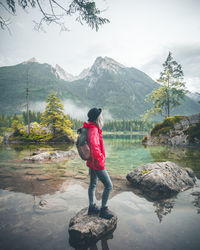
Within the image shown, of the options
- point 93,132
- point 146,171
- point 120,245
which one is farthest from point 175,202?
point 93,132

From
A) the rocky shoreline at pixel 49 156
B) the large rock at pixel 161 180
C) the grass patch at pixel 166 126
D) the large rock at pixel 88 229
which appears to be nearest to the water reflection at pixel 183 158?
the large rock at pixel 161 180

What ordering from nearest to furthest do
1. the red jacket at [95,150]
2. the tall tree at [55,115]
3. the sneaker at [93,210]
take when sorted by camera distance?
1. the red jacket at [95,150]
2. the sneaker at [93,210]
3. the tall tree at [55,115]

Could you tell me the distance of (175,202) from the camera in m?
5.18

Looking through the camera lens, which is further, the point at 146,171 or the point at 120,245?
the point at 146,171

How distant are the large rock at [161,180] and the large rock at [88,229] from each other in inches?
106

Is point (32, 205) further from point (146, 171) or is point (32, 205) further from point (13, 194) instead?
point (146, 171)

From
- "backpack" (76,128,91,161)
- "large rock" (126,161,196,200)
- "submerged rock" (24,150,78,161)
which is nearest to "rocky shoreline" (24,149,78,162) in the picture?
"submerged rock" (24,150,78,161)

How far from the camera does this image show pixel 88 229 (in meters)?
3.45

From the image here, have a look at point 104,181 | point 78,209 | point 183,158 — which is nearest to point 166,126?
point 183,158

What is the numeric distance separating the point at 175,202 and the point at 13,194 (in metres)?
6.59

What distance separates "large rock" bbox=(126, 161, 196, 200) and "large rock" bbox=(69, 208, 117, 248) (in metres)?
2.70

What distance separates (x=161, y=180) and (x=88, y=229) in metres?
4.03

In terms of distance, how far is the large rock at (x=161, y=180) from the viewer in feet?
19.3

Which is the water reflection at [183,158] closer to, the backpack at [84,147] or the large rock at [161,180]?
the large rock at [161,180]
